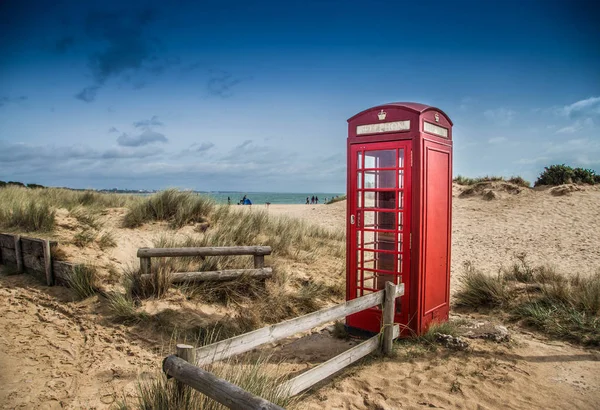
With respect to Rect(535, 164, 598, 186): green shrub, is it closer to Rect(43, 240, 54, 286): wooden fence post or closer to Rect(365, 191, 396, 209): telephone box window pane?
Rect(365, 191, 396, 209): telephone box window pane

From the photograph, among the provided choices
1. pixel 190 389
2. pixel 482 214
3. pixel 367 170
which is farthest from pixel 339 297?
pixel 482 214

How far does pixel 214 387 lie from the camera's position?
2691 millimetres

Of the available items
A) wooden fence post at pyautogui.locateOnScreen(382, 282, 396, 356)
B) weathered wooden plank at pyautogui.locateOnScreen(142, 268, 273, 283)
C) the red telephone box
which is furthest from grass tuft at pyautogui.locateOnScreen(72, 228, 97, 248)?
wooden fence post at pyautogui.locateOnScreen(382, 282, 396, 356)

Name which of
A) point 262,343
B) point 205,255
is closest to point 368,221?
point 205,255

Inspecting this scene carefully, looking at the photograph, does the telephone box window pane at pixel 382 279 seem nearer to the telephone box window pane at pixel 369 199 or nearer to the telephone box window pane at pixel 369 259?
the telephone box window pane at pixel 369 259

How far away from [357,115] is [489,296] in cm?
444

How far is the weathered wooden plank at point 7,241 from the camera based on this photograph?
8527mm

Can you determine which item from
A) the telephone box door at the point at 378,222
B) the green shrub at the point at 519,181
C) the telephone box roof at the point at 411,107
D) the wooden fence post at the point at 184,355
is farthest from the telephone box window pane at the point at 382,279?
the green shrub at the point at 519,181

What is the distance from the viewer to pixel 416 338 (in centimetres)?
554

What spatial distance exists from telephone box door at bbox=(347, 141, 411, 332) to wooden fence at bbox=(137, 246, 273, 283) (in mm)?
2009

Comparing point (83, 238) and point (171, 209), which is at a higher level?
point (171, 209)

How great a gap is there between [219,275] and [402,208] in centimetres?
355

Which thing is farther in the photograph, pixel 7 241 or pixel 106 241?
pixel 106 241

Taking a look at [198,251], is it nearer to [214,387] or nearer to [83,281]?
[83,281]
